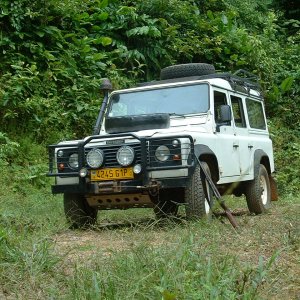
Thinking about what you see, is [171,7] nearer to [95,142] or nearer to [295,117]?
[295,117]

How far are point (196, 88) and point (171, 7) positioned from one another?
822 centimetres

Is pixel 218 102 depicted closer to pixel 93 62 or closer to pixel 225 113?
pixel 225 113

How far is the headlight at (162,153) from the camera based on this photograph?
614cm

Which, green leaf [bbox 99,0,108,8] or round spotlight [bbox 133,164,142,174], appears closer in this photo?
round spotlight [bbox 133,164,142,174]

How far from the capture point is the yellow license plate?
20.2 feet

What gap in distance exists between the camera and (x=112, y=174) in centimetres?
622

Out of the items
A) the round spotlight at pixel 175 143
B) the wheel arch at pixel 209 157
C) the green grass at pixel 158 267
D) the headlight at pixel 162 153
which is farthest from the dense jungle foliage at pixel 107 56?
the green grass at pixel 158 267

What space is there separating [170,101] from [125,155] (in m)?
1.34

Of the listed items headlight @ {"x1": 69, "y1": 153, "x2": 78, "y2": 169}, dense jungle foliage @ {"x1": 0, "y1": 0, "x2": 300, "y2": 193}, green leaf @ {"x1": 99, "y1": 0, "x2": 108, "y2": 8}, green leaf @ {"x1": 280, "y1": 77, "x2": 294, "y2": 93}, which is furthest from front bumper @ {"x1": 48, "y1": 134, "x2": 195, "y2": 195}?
green leaf @ {"x1": 280, "y1": 77, "x2": 294, "y2": 93}

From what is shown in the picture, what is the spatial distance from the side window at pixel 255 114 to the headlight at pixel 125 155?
9.80ft

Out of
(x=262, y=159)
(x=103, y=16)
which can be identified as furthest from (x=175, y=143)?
(x=103, y=16)

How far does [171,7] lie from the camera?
1495cm

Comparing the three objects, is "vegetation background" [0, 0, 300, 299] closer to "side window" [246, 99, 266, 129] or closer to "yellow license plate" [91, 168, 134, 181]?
"yellow license plate" [91, 168, 134, 181]

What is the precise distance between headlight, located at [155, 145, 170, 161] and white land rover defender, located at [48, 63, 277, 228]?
0.4 inches
